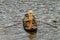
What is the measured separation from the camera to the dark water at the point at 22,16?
5.20m

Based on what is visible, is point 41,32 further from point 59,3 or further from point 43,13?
point 59,3

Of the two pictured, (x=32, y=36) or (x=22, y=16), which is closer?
(x=32, y=36)

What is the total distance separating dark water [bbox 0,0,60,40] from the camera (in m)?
5.20

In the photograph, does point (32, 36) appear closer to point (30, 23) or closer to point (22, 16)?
point (30, 23)

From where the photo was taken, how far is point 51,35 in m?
5.22

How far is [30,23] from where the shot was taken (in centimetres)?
523

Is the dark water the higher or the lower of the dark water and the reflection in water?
the higher

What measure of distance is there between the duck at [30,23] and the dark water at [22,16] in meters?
0.05

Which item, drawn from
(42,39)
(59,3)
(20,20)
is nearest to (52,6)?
(59,3)

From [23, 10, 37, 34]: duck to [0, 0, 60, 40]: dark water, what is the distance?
0.17 feet

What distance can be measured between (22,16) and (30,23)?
1.42 feet

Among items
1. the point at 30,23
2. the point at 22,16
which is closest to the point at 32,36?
the point at 30,23

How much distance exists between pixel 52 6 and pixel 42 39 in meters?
1.08

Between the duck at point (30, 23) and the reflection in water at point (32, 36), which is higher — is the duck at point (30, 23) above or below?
above
